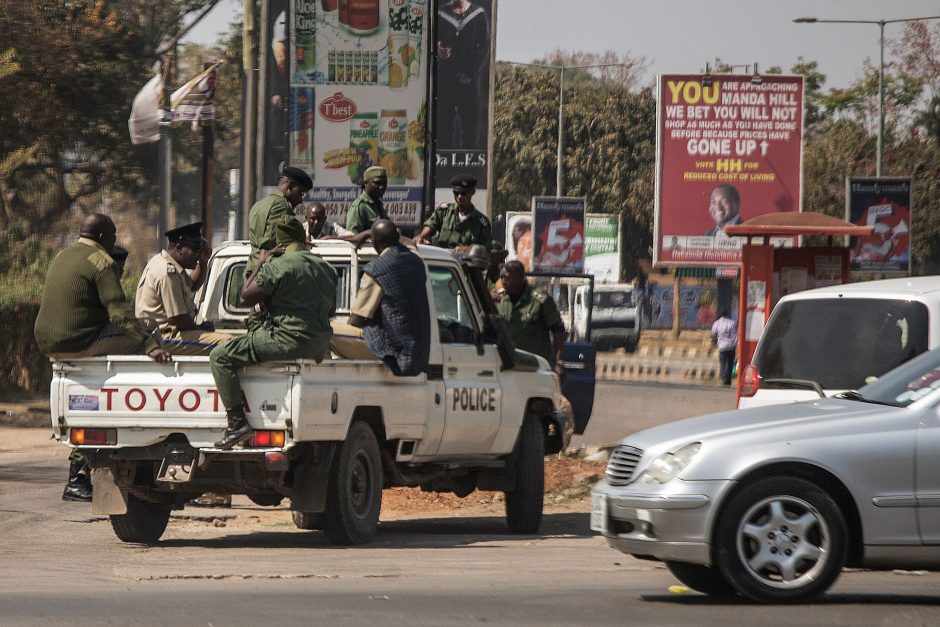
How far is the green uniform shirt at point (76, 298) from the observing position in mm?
10422

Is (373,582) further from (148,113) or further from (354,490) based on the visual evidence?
(148,113)

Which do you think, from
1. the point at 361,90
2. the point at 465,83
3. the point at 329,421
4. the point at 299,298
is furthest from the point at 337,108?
the point at 329,421

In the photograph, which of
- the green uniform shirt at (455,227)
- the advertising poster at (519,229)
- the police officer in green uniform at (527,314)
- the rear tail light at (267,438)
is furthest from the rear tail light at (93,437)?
the advertising poster at (519,229)

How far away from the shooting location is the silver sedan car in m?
7.61

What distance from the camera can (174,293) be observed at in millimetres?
10773

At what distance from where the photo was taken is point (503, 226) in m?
74.6

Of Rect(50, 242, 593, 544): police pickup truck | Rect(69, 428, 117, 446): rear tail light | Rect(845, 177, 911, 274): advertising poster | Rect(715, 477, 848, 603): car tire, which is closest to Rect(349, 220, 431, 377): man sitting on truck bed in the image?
Rect(50, 242, 593, 544): police pickup truck

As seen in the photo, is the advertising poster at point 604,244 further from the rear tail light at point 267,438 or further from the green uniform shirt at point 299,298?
Result: the rear tail light at point 267,438

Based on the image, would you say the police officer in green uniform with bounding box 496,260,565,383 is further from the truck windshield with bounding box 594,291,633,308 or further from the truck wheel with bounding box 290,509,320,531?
the truck windshield with bounding box 594,291,633,308

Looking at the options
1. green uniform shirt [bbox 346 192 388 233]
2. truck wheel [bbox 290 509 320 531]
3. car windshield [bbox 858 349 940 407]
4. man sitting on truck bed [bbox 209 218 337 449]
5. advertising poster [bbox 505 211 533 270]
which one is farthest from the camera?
advertising poster [bbox 505 211 533 270]

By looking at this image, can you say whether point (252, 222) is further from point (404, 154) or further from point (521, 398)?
point (404, 154)

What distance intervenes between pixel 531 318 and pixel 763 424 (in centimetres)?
635

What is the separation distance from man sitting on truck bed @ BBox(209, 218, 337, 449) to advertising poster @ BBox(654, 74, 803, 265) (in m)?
32.5

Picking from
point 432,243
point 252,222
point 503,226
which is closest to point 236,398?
point 252,222
